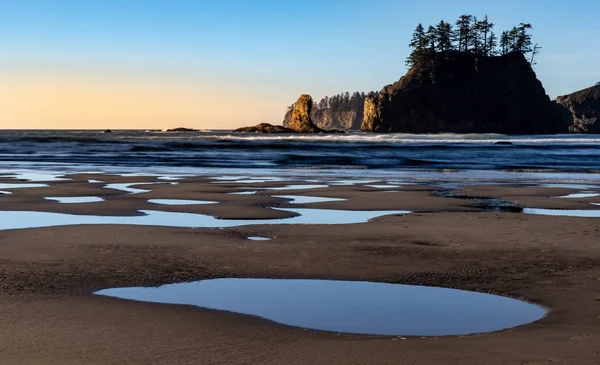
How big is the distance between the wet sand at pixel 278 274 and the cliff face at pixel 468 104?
102m

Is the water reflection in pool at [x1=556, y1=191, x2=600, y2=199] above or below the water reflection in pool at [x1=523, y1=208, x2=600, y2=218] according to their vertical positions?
below

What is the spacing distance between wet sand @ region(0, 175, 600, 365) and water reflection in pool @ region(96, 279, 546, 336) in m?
0.17

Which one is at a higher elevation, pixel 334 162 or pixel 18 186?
pixel 18 186

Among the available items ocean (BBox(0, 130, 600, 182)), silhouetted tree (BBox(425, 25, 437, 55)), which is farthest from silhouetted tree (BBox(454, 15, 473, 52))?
ocean (BBox(0, 130, 600, 182))

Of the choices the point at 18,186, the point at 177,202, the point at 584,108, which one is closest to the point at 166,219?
the point at 177,202

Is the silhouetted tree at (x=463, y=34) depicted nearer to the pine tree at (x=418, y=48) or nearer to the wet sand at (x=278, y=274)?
the pine tree at (x=418, y=48)

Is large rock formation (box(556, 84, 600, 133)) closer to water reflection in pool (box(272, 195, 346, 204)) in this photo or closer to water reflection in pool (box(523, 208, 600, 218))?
water reflection in pool (box(272, 195, 346, 204))

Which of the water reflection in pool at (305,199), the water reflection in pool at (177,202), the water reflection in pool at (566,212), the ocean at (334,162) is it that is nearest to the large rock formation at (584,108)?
the ocean at (334,162)

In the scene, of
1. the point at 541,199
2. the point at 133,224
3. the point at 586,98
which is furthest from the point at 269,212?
the point at 586,98

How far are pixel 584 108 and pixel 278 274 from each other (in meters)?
178

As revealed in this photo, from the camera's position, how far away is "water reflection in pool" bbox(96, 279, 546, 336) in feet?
14.5

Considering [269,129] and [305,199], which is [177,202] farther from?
[269,129]

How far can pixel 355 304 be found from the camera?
197 inches

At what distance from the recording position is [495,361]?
3.65 m
